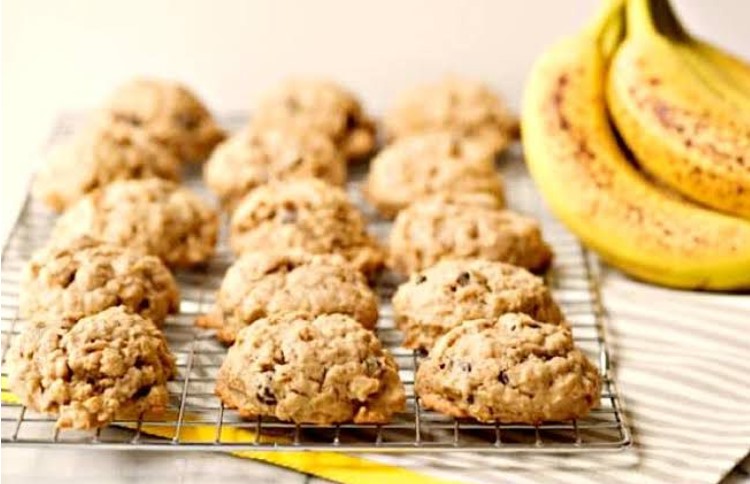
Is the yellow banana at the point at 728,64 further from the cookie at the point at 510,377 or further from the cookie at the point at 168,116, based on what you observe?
the cookie at the point at 168,116

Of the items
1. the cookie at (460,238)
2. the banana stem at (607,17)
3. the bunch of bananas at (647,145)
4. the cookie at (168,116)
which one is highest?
the banana stem at (607,17)

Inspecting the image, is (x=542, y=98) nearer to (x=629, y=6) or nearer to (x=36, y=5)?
(x=629, y=6)

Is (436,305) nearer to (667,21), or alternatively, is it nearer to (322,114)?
(667,21)

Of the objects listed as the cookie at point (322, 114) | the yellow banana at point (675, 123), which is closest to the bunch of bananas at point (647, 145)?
the yellow banana at point (675, 123)

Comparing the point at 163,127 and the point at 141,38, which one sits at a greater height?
the point at 141,38

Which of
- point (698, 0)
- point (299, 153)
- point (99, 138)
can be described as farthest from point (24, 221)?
point (698, 0)

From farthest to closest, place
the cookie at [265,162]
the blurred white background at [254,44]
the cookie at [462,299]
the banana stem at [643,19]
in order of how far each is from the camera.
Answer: the blurred white background at [254,44]
the cookie at [265,162]
the banana stem at [643,19]
the cookie at [462,299]

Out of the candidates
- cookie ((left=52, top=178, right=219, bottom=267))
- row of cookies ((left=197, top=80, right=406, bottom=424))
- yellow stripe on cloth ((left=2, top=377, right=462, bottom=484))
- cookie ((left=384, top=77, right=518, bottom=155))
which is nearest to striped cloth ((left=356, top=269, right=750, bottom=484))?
yellow stripe on cloth ((left=2, top=377, right=462, bottom=484))
